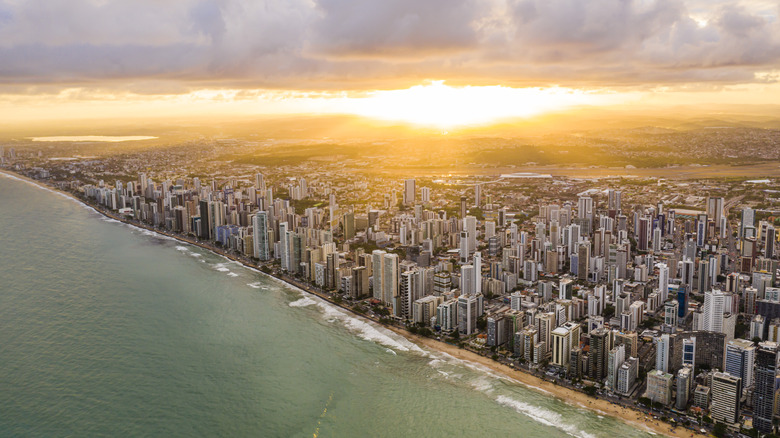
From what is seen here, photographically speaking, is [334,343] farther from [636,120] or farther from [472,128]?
[636,120]

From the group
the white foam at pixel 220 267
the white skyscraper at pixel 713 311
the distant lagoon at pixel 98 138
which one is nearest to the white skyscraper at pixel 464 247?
the white foam at pixel 220 267

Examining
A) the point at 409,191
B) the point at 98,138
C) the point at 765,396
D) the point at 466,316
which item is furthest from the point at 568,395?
the point at 98,138

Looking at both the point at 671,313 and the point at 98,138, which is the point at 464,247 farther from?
the point at 98,138

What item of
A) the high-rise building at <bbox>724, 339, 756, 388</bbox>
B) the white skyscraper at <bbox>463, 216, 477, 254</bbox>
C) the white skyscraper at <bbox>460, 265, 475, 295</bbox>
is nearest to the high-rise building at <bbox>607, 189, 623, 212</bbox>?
the white skyscraper at <bbox>463, 216, 477, 254</bbox>

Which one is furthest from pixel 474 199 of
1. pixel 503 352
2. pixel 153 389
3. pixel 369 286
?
pixel 153 389

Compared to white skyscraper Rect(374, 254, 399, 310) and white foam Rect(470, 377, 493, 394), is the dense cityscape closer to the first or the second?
white skyscraper Rect(374, 254, 399, 310)

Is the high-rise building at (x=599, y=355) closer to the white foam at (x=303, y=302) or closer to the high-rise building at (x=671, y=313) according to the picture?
the high-rise building at (x=671, y=313)
